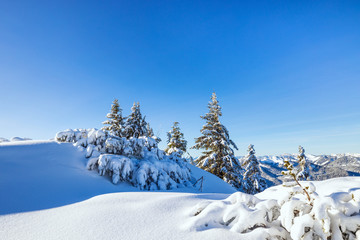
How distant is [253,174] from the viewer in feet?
56.7

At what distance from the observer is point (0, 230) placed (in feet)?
8.21

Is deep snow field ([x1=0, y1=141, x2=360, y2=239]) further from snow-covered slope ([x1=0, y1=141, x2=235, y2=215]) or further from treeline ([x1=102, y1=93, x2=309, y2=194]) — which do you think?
treeline ([x1=102, y1=93, x2=309, y2=194])

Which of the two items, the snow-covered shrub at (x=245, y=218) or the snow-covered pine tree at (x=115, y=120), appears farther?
the snow-covered pine tree at (x=115, y=120)

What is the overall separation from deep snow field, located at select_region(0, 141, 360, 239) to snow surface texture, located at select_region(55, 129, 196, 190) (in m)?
0.84

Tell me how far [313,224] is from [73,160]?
282 inches

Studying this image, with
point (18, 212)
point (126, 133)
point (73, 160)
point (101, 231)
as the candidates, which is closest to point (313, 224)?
point (101, 231)

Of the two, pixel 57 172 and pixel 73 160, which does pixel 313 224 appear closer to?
pixel 57 172

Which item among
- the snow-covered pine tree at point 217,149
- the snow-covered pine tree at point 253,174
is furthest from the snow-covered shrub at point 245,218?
the snow-covered pine tree at point 253,174

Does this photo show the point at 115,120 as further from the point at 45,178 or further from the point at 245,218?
the point at 245,218

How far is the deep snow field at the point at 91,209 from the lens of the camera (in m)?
2.12

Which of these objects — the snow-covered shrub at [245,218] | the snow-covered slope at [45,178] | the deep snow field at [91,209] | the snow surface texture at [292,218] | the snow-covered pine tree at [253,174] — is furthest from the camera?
the snow-covered pine tree at [253,174]

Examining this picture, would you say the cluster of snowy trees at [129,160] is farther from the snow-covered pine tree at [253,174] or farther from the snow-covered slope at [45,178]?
the snow-covered pine tree at [253,174]

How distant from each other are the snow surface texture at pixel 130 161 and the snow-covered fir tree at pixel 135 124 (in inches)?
387

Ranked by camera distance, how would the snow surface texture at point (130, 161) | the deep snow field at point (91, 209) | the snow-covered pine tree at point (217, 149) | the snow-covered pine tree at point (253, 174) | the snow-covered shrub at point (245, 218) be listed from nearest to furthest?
the snow-covered shrub at point (245, 218), the deep snow field at point (91, 209), the snow surface texture at point (130, 161), the snow-covered pine tree at point (217, 149), the snow-covered pine tree at point (253, 174)
